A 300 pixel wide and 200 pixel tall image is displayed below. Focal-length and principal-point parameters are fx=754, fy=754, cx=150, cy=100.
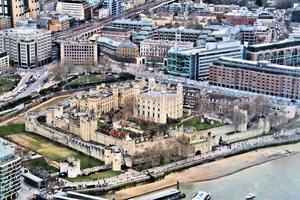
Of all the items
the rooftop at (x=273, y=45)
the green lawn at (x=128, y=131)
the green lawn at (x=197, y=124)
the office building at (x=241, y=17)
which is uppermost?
the office building at (x=241, y=17)

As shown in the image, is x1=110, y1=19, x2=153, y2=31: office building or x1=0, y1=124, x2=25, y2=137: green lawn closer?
x1=0, y1=124, x2=25, y2=137: green lawn

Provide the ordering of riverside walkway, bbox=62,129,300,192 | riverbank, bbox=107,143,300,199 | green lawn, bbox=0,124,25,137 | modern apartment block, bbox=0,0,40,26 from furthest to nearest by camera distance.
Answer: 1. modern apartment block, bbox=0,0,40,26
2. green lawn, bbox=0,124,25,137
3. riverbank, bbox=107,143,300,199
4. riverside walkway, bbox=62,129,300,192

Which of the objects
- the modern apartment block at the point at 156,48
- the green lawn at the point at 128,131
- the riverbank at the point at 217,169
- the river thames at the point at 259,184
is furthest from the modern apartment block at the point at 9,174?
the modern apartment block at the point at 156,48

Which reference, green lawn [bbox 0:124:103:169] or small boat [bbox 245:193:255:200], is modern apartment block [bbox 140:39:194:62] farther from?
small boat [bbox 245:193:255:200]

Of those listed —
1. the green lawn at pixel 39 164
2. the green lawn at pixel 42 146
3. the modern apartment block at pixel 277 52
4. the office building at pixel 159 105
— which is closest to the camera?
the green lawn at pixel 39 164

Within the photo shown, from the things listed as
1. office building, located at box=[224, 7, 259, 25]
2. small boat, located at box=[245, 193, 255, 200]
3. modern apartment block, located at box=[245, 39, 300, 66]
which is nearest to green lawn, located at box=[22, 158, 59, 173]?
small boat, located at box=[245, 193, 255, 200]

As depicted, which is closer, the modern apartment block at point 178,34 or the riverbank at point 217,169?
the riverbank at point 217,169

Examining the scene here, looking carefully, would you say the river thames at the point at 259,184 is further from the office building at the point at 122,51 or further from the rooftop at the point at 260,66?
the office building at the point at 122,51
